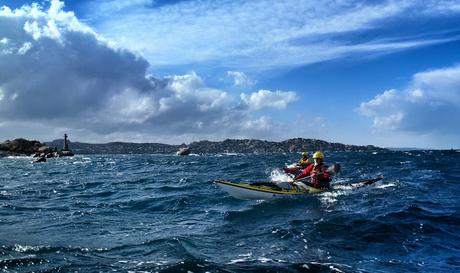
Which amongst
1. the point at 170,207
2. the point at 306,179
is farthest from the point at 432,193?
the point at 170,207

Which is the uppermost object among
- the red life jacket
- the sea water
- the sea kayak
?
the red life jacket

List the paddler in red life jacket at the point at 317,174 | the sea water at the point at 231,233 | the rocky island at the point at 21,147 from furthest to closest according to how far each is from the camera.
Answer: the rocky island at the point at 21,147 → the paddler in red life jacket at the point at 317,174 → the sea water at the point at 231,233

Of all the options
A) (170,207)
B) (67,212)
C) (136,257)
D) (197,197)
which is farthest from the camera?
(197,197)

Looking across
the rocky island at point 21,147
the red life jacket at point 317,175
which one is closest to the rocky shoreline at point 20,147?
the rocky island at point 21,147

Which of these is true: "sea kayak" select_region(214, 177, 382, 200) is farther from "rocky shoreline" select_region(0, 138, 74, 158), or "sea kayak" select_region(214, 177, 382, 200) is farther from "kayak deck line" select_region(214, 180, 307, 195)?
"rocky shoreline" select_region(0, 138, 74, 158)

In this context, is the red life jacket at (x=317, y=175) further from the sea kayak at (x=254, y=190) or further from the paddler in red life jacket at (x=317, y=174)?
the sea kayak at (x=254, y=190)

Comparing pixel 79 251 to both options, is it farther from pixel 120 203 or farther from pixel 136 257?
pixel 120 203

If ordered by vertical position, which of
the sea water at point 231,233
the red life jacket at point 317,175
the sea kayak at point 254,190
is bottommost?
the sea water at point 231,233

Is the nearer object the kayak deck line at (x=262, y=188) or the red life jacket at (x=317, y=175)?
the kayak deck line at (x=262, y=188)

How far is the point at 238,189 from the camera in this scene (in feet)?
68.7

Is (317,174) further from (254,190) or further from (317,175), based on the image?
(254,190)

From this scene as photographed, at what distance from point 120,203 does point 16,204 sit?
4.48m

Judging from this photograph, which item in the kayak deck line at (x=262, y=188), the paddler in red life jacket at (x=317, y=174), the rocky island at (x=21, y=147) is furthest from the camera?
the rocky island at (x=21, y=147)

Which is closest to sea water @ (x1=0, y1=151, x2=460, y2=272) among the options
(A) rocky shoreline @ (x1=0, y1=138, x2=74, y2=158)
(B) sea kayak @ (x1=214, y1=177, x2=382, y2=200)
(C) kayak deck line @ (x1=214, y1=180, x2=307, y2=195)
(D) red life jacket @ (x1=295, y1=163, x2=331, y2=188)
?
(B) sea kayak @ (x1=214, y1=177, x2=382, y2=200)
